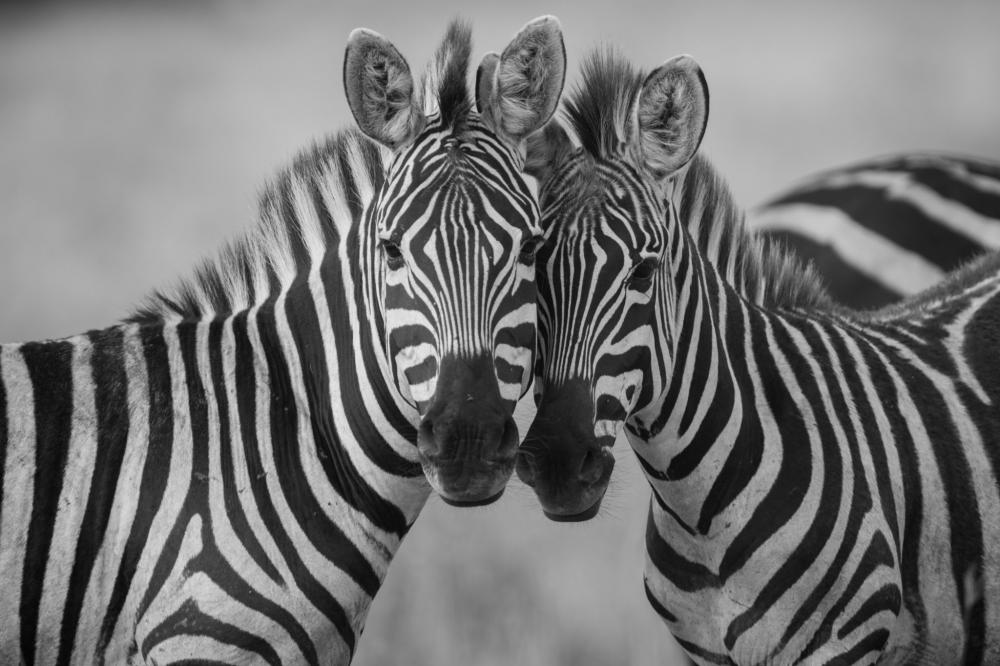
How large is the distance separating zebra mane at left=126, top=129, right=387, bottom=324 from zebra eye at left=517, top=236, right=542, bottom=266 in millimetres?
917

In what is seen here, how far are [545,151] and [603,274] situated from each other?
0.86m

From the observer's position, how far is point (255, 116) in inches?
848

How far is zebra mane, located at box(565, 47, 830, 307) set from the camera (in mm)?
5012

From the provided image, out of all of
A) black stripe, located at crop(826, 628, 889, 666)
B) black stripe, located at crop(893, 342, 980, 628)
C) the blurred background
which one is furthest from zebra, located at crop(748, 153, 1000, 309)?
black stripe, located at crop(826, 628, 889, 666)

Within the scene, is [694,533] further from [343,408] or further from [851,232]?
[851,232]

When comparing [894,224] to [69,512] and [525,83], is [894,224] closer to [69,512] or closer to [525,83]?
[525,83]

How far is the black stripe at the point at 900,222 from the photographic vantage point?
8.87 meters

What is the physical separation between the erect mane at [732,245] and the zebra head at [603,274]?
415 mm

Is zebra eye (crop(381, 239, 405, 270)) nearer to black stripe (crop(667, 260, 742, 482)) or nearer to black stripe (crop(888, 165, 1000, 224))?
black stripe (crop(667, 260, 742, 482))

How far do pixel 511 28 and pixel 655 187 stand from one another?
21.0 meters

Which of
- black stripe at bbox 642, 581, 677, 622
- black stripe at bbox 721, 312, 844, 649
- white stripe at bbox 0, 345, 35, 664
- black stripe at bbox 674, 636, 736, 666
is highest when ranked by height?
white stripe at bbox 0, 345, 35, 664

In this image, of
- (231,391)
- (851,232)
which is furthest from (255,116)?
(231,391)

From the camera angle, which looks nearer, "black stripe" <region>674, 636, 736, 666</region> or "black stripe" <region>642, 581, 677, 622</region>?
"black stripe" <region>674, 636, 736, 666</region>

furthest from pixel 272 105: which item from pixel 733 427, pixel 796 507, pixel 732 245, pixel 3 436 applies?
pixel 796 507
